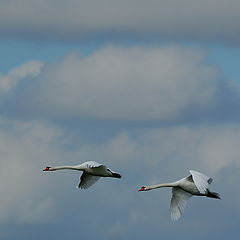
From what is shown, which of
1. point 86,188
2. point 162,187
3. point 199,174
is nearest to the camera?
point 199,174

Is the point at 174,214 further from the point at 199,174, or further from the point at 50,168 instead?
the point at 50,168

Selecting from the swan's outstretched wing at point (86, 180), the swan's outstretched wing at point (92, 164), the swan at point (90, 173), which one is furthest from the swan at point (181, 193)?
the swan's outstretched wing at point (86, 180)

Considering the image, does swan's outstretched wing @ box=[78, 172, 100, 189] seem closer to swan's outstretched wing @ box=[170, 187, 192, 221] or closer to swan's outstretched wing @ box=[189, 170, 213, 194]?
swan's outstretched wing @ box=[170, 187, 192, 221]

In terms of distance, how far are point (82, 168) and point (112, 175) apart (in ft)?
7.39

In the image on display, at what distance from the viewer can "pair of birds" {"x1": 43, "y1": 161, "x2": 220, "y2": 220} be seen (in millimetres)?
71869

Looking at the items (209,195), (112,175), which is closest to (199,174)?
(209,195)

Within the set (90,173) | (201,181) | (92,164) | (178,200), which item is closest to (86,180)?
(90,173)

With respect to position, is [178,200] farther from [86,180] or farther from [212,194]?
[86,180]

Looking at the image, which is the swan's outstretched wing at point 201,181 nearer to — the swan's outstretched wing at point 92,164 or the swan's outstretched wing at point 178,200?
the swan's outstretched wing at point 178,200

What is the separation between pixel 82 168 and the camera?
81375mm

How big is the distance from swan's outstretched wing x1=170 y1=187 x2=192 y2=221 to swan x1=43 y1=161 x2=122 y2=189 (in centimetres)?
552

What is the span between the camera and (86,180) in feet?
279

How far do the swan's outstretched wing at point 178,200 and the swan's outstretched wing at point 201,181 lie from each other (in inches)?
159

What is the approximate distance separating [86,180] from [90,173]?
2968 millimetres
